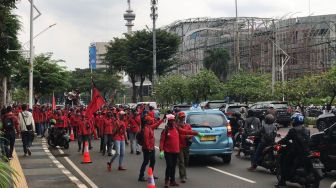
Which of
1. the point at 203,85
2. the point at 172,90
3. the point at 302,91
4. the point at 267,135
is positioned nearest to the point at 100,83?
the point at 172,90

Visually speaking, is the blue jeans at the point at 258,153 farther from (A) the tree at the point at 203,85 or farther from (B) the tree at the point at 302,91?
(A) the tree at the point at 203,85

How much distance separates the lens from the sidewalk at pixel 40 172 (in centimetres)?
1188

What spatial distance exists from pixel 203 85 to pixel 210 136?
1434 inches

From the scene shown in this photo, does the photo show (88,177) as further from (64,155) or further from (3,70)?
(3,70)

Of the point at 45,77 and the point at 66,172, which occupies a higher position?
the point at 45,77

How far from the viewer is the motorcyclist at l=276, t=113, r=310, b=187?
9931mm

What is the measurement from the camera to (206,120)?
15.0 m

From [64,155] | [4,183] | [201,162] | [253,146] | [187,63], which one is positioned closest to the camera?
[4,183]

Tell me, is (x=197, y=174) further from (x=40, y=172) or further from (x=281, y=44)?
(x=281, y=44)

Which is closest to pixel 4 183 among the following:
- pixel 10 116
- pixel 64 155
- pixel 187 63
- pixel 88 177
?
pixel 88 177

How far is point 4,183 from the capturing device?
17.0ft

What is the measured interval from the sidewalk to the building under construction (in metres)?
34.2

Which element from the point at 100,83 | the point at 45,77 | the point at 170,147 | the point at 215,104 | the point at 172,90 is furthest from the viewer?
the point at 100,83

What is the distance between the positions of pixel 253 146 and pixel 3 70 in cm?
1436
